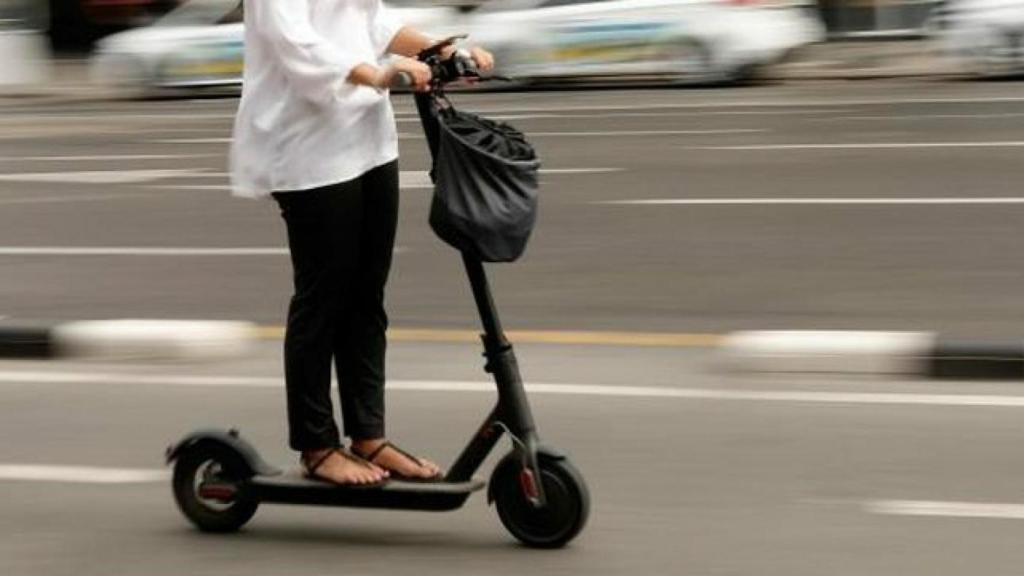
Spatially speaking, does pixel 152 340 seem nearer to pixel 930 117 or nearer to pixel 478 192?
pixel 478 192

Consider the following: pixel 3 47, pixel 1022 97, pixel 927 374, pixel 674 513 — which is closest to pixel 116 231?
pixel 927 374

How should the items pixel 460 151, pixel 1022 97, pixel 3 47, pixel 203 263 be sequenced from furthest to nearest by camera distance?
pixel 3 47 < pixel 1022 97 < pixel 203 263 < pixel 460 151

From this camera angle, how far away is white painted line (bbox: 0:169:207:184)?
48.1 feet

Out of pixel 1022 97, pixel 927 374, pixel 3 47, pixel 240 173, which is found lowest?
pixel 3 47

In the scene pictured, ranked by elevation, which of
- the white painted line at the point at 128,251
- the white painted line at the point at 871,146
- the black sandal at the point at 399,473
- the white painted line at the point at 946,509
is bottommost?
the white painted line at the point at 871,146

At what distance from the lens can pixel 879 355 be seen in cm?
723

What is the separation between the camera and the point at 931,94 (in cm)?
1983

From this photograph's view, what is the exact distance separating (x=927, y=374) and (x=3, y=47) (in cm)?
2248

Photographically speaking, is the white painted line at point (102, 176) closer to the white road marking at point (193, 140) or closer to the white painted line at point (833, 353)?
the white road marking at point (193, 140)

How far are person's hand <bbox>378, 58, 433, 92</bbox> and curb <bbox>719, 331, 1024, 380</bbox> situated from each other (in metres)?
2.86

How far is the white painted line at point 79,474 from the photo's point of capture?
19.6 feet

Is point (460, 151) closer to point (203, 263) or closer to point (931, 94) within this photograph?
point (203, 263)

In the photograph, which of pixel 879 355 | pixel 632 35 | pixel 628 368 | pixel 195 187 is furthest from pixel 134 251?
pixel 632 35

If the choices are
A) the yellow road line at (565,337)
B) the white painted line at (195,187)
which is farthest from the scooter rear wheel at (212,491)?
the white painted line at (195,187)
